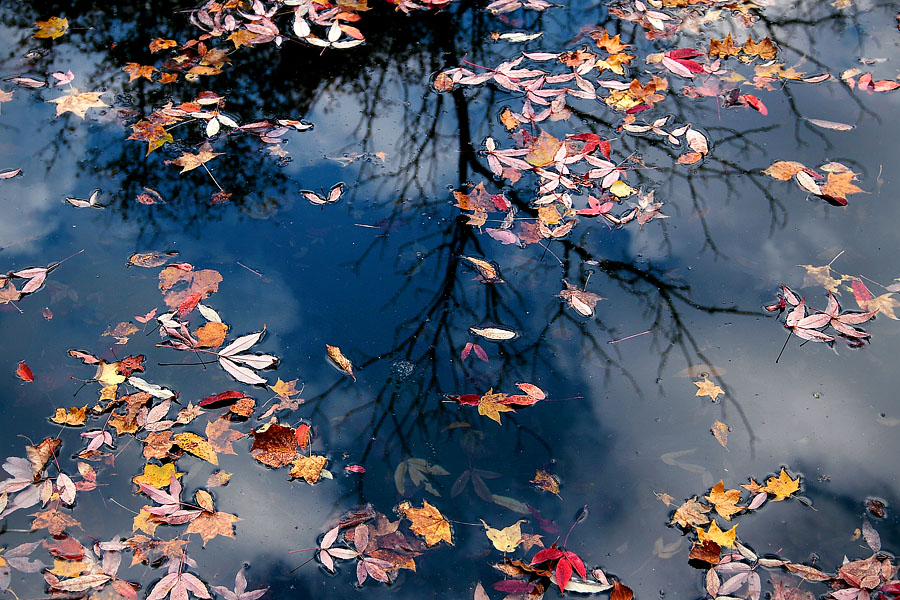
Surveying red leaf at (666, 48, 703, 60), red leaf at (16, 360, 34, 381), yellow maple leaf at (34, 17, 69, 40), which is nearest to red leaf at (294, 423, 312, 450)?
red leaf at (16, 360, 34, 381)

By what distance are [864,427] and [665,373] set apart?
73 cm

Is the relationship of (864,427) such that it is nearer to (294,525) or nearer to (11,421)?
(294,525)

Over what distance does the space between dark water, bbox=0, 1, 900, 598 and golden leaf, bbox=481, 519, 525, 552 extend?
0.03 metres

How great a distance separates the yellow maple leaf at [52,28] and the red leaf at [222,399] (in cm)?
321

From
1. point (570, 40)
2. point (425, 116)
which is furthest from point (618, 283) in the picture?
point (570, 40)

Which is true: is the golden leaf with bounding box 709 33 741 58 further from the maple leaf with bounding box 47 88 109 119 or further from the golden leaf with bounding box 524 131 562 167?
the maple leaf with bounding box 47 88 109 119

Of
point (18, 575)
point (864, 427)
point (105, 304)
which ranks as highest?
point (105, 304)

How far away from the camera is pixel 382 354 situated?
2520 millimetres

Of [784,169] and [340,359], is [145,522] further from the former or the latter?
[784,169]

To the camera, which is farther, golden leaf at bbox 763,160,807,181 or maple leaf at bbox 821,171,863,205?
golden leaf at bbox 763,160,807,181

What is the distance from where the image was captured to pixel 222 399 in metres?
2.40

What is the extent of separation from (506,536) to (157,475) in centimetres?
127

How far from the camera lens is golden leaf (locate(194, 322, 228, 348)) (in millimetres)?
2568

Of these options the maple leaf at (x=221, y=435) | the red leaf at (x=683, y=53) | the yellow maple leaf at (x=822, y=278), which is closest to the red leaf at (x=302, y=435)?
the maple leaf at (x=221, y=435)
